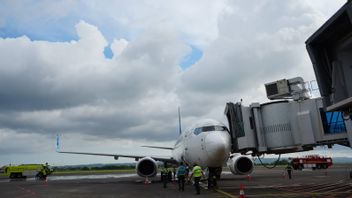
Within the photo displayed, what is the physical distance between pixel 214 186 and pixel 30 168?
33642 mm

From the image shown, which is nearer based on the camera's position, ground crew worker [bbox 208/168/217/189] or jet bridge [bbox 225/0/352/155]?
jet bridge [bbox 225/0/352/155]

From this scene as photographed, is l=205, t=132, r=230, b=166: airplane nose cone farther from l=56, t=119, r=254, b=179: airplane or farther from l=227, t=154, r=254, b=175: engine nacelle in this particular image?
l=227, t=154, r=254, b=175: engine nacelle

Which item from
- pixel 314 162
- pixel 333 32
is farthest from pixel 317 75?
pixel 314 162

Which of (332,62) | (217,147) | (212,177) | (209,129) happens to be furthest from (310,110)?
(212,177)

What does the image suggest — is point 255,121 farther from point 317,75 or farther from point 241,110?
point 317,75

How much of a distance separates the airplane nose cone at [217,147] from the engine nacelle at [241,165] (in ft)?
9.38

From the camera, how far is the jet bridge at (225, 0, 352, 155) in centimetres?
1184

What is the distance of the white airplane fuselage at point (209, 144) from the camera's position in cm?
1591

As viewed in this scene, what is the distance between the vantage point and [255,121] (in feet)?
57.5

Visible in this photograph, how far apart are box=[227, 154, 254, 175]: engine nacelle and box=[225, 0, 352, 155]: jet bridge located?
93cm

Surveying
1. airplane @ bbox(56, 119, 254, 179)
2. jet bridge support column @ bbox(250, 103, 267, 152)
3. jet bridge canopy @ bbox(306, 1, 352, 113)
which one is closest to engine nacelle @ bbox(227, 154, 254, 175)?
airplane @ bbox(56, 119, 254, 179)

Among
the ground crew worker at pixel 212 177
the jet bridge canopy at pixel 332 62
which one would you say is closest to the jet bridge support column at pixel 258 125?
the ground crew worker at pixel 212 177

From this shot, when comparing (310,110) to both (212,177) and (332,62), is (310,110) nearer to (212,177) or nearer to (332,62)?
(332,62)

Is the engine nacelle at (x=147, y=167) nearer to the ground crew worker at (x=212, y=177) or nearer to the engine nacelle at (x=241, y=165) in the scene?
the engine nacelle at (x=241, y=165)
